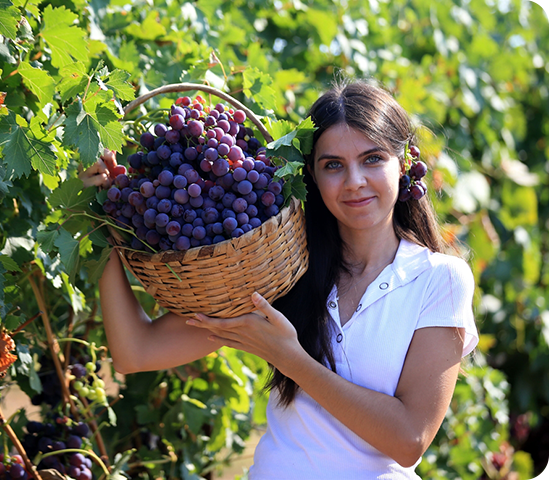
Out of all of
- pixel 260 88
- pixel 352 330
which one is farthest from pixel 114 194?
pixel 352 330

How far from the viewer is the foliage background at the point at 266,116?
3.87 feet

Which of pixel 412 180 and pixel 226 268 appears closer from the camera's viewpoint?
pixel 226 268

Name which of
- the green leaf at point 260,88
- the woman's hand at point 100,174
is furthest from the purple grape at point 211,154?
the green leaf at point 260,88

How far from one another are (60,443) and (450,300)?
41.8 inches

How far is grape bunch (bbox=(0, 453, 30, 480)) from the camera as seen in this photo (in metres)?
1.33

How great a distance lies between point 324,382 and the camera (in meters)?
1.24

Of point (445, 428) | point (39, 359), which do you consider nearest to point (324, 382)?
point (39, 359)

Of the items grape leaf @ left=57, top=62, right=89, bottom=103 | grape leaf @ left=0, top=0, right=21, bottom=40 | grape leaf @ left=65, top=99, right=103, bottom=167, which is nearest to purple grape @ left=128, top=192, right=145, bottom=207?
grape leaf @ left=65, top=99, right=103, bottom=167

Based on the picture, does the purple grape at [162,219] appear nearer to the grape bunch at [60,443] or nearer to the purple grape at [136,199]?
the purple grape at [136,199]

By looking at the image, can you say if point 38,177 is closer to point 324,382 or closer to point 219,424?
point 324,382

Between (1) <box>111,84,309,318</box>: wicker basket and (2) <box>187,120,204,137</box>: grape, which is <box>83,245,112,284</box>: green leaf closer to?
(1) <box>111,84,309,318</box>: wicker basket

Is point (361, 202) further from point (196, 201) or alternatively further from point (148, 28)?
point (148, 28)

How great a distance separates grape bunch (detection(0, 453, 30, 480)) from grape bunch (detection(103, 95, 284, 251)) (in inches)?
25.2

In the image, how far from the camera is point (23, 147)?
1084mm
